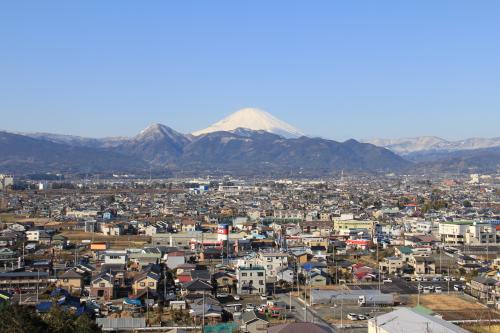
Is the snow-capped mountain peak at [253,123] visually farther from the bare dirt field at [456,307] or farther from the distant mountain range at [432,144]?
the bare dirt field at [456,307]

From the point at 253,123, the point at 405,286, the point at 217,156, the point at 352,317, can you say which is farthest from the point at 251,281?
the point at 253,123

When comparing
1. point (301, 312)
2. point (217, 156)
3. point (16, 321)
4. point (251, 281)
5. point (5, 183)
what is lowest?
point (301, 312)

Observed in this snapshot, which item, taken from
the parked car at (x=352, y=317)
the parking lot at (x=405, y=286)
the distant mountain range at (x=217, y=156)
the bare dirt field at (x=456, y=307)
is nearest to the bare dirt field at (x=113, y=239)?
the parking lot at (x=405, y=286)

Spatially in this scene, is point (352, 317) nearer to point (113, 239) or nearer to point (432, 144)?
point (113, 239)

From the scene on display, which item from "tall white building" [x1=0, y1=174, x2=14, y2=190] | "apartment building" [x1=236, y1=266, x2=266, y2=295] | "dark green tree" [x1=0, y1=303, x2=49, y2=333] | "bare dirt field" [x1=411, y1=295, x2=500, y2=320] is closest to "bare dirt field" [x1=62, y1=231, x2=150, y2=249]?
"apartment building" [x1=236, y1=266, x2=266, y2=295]

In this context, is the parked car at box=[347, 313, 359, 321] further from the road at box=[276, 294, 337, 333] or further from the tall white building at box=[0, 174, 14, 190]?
the tall white building at box=[0, 174, 14, 190]

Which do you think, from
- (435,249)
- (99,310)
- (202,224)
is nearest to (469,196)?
(202,224)

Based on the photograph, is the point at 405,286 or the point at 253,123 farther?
the point at 253,123
